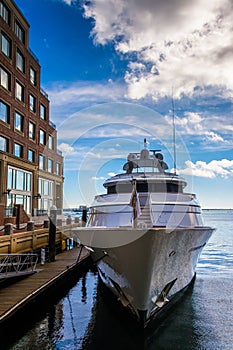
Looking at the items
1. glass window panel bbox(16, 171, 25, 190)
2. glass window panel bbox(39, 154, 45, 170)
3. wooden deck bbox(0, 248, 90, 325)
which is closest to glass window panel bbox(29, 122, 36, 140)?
glass window panel bbox(39, 154, 45, 170)

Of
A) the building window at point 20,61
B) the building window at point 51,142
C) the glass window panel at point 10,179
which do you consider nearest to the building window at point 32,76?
the building window at point 20,61

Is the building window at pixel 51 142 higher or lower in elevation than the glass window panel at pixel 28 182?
higher

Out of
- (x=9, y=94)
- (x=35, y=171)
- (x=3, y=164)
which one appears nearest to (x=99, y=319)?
(x=3, y=164)

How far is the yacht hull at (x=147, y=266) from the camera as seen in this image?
8.48 m

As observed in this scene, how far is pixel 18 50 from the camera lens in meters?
33.5

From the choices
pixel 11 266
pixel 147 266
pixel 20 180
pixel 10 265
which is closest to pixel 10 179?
pixel 20 180

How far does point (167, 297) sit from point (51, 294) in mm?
5423

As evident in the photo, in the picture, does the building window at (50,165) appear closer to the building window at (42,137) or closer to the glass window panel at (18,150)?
the building window at (42,137)

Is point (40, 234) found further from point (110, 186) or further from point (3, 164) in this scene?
point (3, 164)

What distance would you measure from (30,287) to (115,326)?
3490mm

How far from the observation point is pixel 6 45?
3081 centimetres

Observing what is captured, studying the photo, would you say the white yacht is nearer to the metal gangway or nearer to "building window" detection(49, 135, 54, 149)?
the metal gangway

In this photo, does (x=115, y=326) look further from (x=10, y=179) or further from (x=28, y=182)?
(x=28, y=182)

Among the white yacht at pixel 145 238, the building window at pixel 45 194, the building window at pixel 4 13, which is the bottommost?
the white yacht at pixel 145 238
